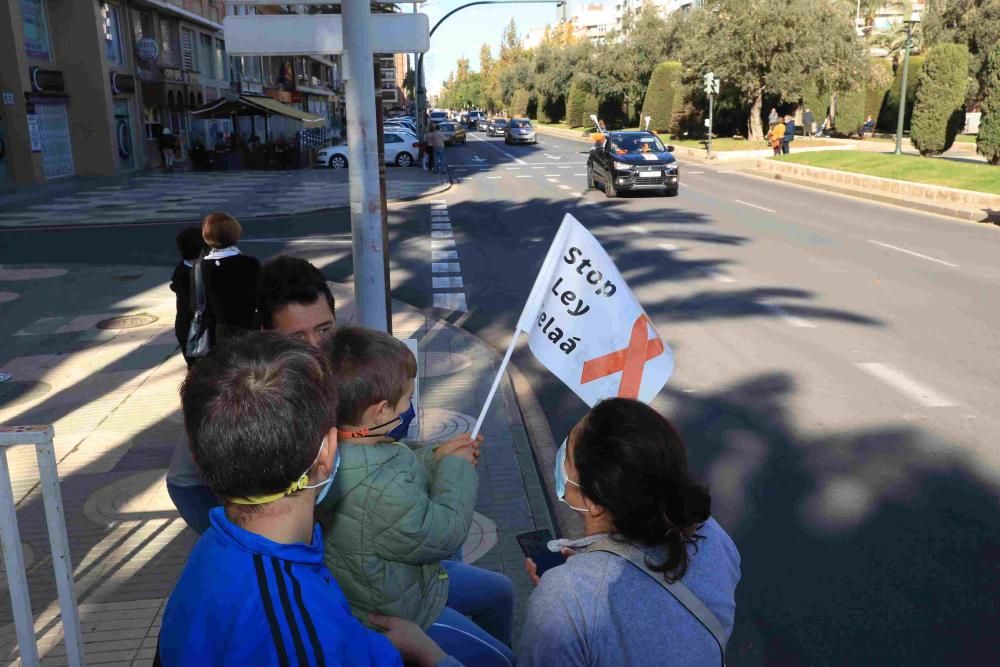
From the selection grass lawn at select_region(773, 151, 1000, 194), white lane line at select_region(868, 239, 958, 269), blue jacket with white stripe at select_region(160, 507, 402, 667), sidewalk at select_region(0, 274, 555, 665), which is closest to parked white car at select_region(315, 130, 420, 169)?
grass lawn at select_region(773, 151, 1000, 194)

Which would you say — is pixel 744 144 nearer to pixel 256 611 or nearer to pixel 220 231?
pixel 220 231

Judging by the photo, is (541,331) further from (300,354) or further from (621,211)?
(621,211)

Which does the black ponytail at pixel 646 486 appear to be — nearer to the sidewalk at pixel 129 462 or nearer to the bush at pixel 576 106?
the sidewalk at pixel 129 462

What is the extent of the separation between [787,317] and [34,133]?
2680 cm

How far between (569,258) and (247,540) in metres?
1.51

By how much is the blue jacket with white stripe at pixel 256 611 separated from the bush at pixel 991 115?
25116mm

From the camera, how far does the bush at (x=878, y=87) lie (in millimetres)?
46281

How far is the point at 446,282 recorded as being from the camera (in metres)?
12.4

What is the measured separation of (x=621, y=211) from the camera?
20.0 meters

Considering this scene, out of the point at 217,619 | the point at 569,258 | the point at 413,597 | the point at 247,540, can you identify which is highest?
the point at 569,258

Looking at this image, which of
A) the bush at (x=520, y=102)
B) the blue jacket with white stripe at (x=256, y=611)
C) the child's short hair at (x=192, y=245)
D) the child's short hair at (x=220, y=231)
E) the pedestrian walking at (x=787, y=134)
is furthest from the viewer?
the bush at (x=520, y=102)

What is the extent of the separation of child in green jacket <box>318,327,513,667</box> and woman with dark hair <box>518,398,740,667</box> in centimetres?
40

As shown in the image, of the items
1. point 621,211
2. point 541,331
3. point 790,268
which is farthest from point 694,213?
point 541,331

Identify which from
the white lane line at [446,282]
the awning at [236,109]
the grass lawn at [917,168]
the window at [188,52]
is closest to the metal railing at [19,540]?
the white lane line at [446,282]
